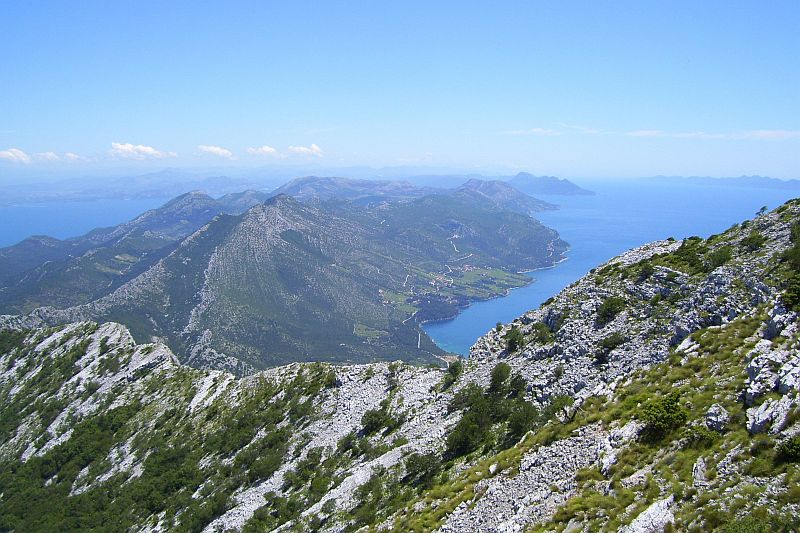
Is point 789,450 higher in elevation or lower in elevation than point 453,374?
higher

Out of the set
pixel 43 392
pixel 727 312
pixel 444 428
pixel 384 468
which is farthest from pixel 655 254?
pixel 43 392

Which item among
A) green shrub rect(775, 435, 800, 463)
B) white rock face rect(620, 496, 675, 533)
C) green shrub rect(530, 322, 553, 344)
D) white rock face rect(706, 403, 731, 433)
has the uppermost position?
green shrub rect(775, 435, 800, 463)

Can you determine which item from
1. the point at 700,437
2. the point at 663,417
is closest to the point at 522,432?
the point at 663,417

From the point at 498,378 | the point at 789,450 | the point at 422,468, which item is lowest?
the point at 422,468

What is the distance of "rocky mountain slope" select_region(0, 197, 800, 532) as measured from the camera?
1639cm

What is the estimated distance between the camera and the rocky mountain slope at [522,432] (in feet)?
53.8

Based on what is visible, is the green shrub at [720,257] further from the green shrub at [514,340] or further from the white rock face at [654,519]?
the white rock face at [654,519]

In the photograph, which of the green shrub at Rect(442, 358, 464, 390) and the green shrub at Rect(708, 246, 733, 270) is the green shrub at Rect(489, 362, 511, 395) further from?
the green shrub at Rect(708, 246, 733, 270)

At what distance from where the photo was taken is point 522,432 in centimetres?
2817

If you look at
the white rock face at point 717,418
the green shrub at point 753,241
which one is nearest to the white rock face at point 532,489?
the white rock face at point 717,418

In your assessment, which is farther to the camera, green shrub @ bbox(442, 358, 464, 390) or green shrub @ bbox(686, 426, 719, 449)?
green shrub @ bbox(442, 358, 464, 390)

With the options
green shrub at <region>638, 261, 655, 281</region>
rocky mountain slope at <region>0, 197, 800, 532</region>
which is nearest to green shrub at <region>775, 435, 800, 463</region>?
rocky mountain slope at <region>0, 197, 800, 532</region>

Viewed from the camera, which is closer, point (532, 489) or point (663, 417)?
point (663, 417)

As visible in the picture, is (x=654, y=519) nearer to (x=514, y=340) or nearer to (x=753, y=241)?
(x=514, y=340)
